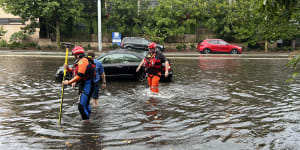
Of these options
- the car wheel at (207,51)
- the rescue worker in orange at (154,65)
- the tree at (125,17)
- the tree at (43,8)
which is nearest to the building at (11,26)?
the tree at (43,8)

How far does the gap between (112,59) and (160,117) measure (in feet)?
19.0

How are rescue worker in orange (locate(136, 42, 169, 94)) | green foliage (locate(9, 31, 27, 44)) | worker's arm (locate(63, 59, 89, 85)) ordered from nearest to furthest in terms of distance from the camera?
1. worker's arm (locate(63, 59, 89, 85))
2. rescue worker in orange (locate(136, 42, 169, 94))
3. green foliage (locate(9, 31, 27, 44))

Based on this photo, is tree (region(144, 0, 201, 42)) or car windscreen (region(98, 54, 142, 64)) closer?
car windscreen (region(98, 54, 142, 64))

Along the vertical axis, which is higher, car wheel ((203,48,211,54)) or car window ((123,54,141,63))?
car wheel ((203,48,211,54))

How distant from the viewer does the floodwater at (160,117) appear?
6004mm

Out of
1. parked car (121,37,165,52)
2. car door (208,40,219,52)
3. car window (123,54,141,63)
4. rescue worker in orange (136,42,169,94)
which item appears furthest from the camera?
car door (208,40,219,52)

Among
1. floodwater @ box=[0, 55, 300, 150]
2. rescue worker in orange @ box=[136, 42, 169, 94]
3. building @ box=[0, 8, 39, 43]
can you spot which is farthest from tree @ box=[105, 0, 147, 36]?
rescue worker in orange @ box=[136, 42, 169, 94]

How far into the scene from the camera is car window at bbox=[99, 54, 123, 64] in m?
13.0

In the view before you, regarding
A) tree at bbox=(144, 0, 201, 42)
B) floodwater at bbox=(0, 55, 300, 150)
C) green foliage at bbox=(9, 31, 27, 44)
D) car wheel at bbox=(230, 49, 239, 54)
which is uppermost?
tree at bbox=(144, 0, 201, 42)

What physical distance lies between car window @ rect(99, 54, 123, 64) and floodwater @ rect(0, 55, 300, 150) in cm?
105

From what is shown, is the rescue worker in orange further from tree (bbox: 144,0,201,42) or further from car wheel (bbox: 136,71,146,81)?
tree (bbox: 144,0,201,42)

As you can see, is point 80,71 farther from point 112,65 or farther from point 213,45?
point 213,45

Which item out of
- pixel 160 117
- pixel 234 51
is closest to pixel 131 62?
pixel 160 117

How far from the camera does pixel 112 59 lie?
1302 cm
